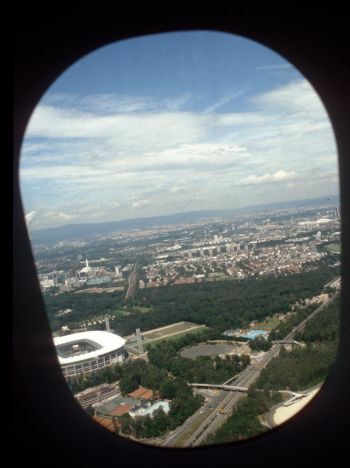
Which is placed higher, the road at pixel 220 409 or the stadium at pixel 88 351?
the stadium at pixel 88 351

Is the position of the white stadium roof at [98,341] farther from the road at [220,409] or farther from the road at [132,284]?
the road at [220,409]

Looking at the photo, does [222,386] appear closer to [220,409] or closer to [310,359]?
[220,409]

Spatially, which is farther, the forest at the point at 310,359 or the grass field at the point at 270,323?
the grass field at the point at 270,323

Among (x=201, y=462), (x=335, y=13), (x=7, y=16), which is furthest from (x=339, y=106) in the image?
(x=201, y=462)

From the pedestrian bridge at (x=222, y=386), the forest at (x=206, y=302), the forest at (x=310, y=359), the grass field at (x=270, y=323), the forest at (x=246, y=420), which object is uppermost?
the forest at (x=206, y=302)

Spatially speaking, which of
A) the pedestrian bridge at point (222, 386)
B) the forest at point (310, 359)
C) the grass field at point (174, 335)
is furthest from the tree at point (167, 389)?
the forest at point (310, 359)

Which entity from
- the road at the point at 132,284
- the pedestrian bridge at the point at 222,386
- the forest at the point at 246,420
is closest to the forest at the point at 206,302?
the road at the point at 132,284

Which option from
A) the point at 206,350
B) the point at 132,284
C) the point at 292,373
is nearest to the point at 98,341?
the point at 132,284

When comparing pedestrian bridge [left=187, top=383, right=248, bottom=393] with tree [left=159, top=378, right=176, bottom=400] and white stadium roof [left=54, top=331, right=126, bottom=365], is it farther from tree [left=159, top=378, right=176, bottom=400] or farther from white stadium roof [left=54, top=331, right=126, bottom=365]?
white stadium roof [left=54, top=331, right=126, bottom=365]
